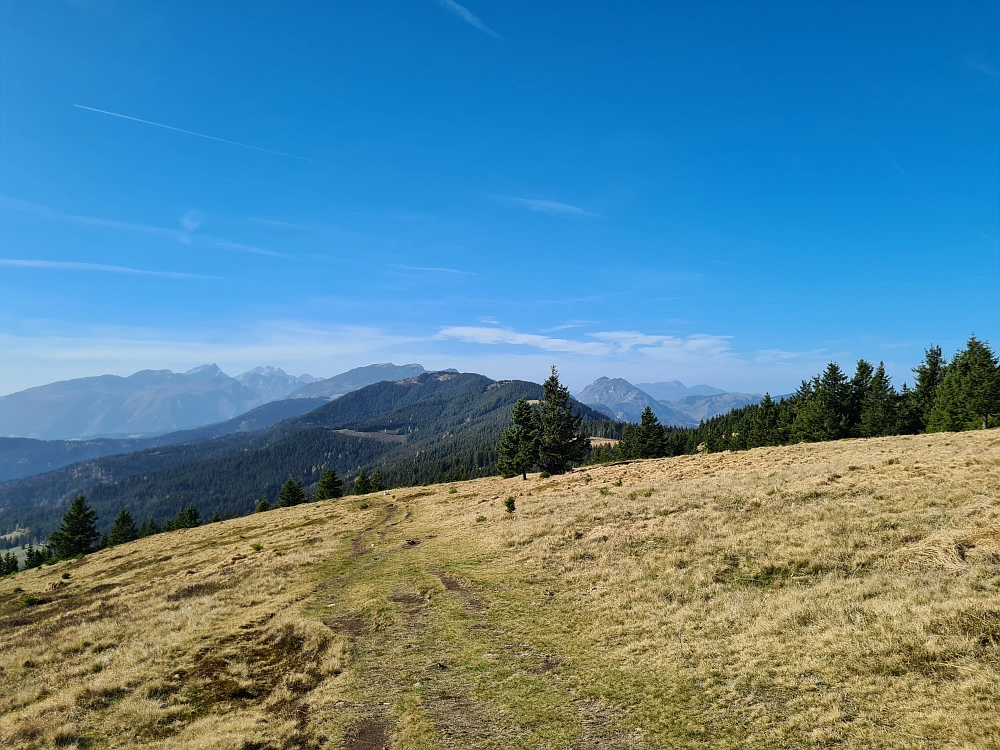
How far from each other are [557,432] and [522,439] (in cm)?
605

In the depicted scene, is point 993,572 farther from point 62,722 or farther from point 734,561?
point 62,722

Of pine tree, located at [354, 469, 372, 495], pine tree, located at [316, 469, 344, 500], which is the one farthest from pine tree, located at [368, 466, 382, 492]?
pine tree, located at [316, 469, 344, 500]

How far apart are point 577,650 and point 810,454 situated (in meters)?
37.8

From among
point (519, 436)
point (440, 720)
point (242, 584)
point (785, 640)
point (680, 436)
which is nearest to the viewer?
point (440, 720)

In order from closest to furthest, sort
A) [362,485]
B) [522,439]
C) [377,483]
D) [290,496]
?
[522,439] → [290,496] → [377,483] → [362,485]

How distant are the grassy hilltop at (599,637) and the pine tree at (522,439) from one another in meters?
33.8

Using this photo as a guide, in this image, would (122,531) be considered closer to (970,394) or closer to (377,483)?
(377,483)

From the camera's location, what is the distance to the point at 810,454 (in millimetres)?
40719

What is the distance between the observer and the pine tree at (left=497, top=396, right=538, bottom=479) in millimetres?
63344

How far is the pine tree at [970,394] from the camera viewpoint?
5725 cm

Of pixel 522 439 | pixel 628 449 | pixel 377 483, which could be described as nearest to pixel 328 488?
pixel 377 483

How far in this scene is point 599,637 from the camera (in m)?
13.8

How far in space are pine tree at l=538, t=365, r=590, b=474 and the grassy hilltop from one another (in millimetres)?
33251

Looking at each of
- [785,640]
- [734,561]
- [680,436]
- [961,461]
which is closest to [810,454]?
[961,461]
